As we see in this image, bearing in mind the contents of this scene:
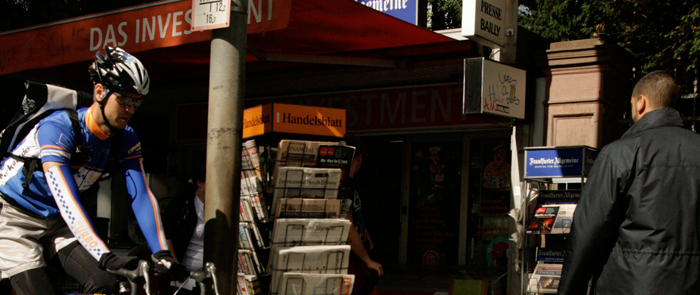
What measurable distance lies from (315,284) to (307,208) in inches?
22.9

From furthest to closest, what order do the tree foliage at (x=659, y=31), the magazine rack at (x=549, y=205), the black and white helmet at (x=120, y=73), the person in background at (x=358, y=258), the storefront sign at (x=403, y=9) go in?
the storefront sign at (x=403, y=9) → the tree foliage at (x=659, y=31) → the magazine rack at (x=549, y=205) → the person in background at (x=358, y=258) → the black and white helmet at (x=120, y=73)

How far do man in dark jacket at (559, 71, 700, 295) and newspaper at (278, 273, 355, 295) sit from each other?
2.51 metres

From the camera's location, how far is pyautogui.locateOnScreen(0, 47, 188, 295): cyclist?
2947 mm

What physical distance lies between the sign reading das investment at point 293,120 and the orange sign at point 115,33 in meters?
0.70

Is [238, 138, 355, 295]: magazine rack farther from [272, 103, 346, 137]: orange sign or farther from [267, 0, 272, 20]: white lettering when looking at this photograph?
[267, 0, 272, 20]: white lettering

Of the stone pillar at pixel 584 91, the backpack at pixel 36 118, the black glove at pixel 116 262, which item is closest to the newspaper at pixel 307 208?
the backpack at pixel 36 118

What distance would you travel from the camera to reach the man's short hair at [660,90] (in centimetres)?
319

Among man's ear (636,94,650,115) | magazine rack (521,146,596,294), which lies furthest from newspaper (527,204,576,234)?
man's ear (636,94,650,115)

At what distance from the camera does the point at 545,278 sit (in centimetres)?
673

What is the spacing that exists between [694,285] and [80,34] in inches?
253

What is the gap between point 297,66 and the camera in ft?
30.2

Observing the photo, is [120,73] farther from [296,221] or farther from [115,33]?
[115,33]

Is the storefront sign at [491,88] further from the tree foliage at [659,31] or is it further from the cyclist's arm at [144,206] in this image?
the cyclist's arm at [144,206]

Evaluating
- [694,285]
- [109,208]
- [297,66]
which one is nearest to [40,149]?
[694,285]
